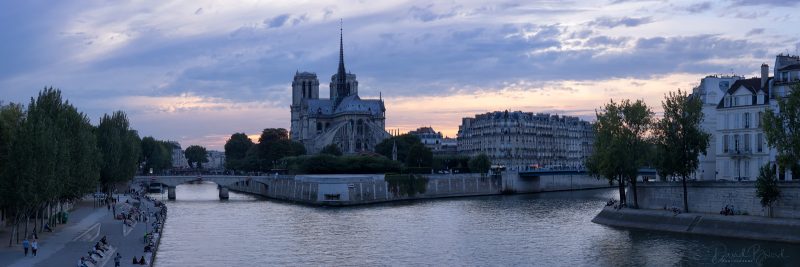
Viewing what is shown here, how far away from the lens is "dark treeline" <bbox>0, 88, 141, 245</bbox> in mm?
39781

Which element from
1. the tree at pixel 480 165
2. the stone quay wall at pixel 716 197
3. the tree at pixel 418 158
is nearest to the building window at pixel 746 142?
the stone quay wall at pixel 716 197

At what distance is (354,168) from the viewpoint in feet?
326

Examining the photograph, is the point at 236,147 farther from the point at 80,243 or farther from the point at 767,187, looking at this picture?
the point at 767,187

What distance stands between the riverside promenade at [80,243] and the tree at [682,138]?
27.7 metres

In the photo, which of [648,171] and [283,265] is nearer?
[283,265]

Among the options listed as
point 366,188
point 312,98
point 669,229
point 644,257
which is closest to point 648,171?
point 366,188

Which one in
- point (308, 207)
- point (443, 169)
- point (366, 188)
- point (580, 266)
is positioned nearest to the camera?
point (580, 266)

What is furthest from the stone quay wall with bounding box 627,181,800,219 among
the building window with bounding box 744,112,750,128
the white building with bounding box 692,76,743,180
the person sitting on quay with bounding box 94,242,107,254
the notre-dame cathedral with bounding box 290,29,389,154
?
the notre-dame cathedral with bounding box 290,29,389,154

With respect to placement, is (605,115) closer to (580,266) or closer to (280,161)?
(580,266)

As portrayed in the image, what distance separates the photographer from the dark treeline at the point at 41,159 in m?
39.8

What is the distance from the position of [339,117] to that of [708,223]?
13240 centimetres

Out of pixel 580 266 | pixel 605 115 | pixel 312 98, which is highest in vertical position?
pixel 312 98

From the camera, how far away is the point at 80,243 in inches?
1722

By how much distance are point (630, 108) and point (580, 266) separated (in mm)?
19657
